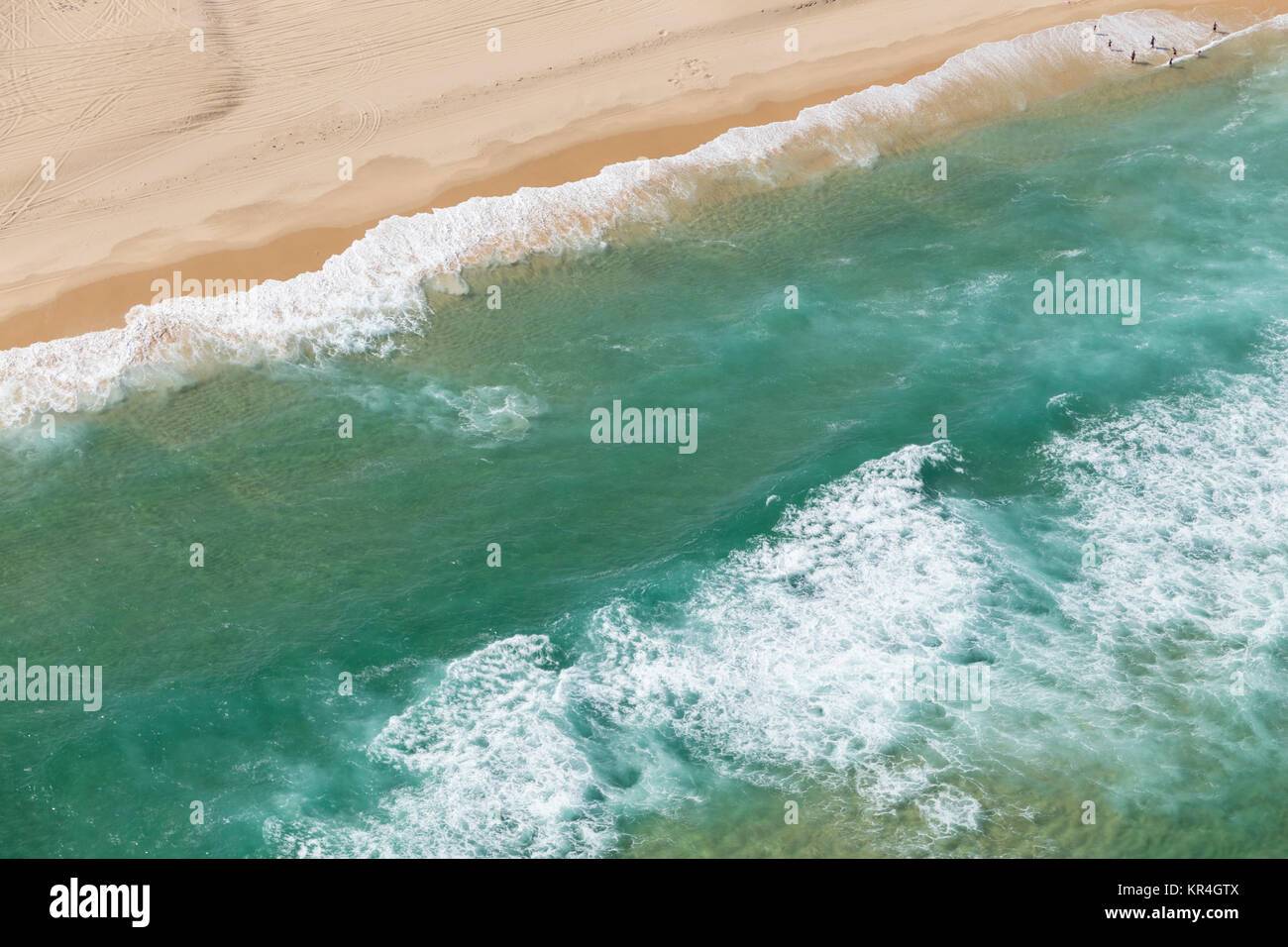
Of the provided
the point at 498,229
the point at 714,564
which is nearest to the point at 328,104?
the point at 498,229

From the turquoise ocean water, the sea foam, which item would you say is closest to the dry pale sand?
the sea foam

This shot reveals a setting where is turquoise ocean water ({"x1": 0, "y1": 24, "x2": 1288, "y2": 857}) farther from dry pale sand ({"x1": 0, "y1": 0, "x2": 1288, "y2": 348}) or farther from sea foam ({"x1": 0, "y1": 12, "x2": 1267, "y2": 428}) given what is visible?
dry pale sand ({"x1": 0, "y1": 0, "x2": 1288, "y2": 348})

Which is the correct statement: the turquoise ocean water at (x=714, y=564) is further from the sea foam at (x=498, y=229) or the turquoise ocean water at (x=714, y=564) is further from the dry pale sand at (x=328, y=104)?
the dry pale sand at (x=328, y=104)

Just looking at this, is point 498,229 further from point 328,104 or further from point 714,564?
point 714,564

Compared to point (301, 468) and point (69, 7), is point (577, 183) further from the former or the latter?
point (69, 7)

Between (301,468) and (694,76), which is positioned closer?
(301,468)

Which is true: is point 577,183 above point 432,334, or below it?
above

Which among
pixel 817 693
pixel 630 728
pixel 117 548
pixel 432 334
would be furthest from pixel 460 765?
pixel 432 334

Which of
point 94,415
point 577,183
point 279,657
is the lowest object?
point 279,657
